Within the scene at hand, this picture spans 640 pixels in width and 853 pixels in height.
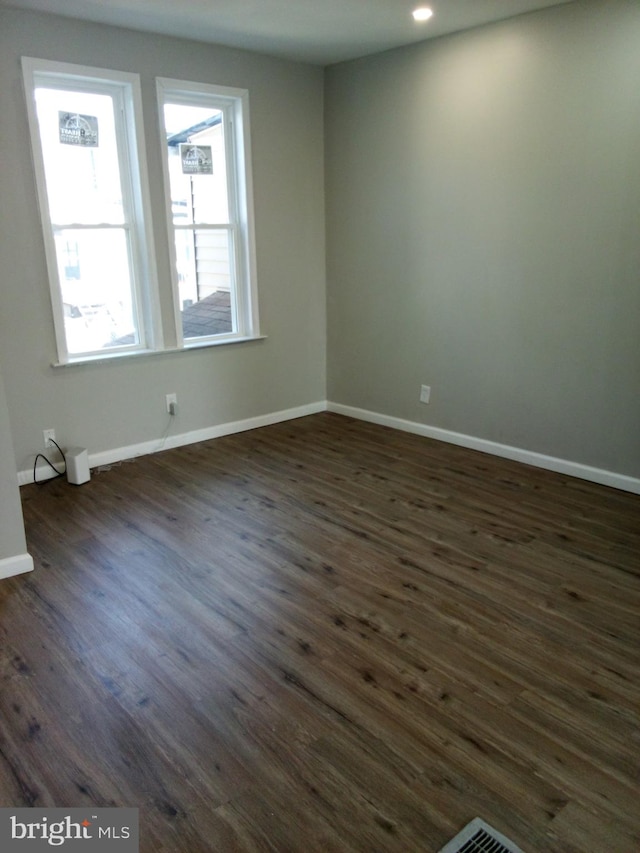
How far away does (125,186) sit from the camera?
13.6ft

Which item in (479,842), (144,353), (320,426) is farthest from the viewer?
(320,426)

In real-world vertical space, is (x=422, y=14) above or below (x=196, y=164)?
above

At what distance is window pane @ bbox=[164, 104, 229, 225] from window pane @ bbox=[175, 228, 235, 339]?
12cm

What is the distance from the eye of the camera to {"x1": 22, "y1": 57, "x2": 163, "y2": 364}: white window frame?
3.67 metres

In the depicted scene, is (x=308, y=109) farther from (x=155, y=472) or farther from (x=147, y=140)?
(x=155, y=472)

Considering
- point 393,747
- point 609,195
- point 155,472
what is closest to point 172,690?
point 393,747

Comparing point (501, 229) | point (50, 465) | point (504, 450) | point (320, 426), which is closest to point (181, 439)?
point (50, 465)

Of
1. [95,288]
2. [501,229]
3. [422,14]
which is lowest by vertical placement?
[95,288]

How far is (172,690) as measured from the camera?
7.09 feet

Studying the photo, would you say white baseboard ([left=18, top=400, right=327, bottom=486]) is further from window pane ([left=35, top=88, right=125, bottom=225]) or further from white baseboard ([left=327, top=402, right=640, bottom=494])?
window pane ([left=35, top=88, right=125, bottom=225])

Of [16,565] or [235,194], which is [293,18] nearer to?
[235,194]

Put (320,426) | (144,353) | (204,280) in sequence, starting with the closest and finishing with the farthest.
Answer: (144,353), (204,280), (320,426)

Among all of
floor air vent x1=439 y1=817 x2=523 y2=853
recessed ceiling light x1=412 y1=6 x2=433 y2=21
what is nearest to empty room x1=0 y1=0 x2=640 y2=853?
floor air vent x1=439 y1=817 x2=523 y2=853

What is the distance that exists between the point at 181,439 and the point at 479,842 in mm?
3545
